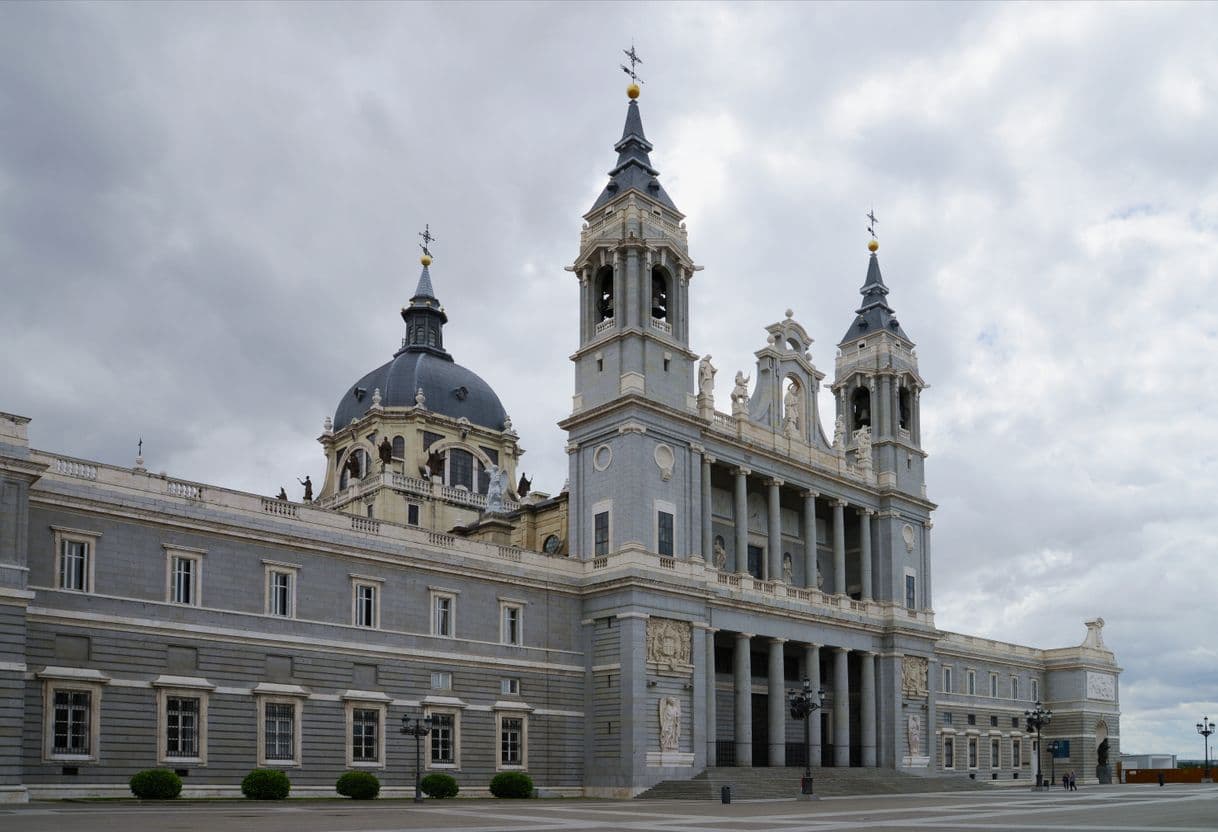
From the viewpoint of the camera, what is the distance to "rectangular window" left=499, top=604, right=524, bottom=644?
5516cm

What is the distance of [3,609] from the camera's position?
37.5m

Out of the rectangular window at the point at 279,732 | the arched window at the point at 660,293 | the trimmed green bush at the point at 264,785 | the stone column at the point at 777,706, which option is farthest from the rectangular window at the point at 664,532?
the trimmed green bush at the point at 264,785

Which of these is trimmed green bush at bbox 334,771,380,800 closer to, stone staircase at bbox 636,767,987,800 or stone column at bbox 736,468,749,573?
stone staircase at bbox 636,767,987,800

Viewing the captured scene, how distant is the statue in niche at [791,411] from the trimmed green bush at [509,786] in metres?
26.8

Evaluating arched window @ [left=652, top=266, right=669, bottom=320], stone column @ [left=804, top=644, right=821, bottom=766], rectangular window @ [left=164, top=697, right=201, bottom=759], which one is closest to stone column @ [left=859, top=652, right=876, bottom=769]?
stone column @ [left=804, top=644, right=821, bottom=766]

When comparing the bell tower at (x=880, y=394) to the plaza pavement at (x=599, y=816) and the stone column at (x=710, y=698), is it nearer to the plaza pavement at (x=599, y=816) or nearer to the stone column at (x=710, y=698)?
the stone column at (x=710, y=698)

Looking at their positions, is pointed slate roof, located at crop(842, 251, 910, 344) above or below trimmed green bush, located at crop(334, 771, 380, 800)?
above

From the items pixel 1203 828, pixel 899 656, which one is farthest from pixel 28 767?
pixel 899 656

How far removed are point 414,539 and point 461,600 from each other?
3.57 m

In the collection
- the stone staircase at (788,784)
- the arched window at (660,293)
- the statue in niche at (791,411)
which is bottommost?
the stone staircase at (788,784)

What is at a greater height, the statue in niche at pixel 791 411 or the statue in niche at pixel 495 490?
the statue in niche at pixel 791 411

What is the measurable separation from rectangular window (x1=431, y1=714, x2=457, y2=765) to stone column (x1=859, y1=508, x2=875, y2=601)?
3077cm

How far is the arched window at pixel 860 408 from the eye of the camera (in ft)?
261

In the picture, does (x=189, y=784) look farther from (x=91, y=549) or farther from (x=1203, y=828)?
(x=1203, y=828)
